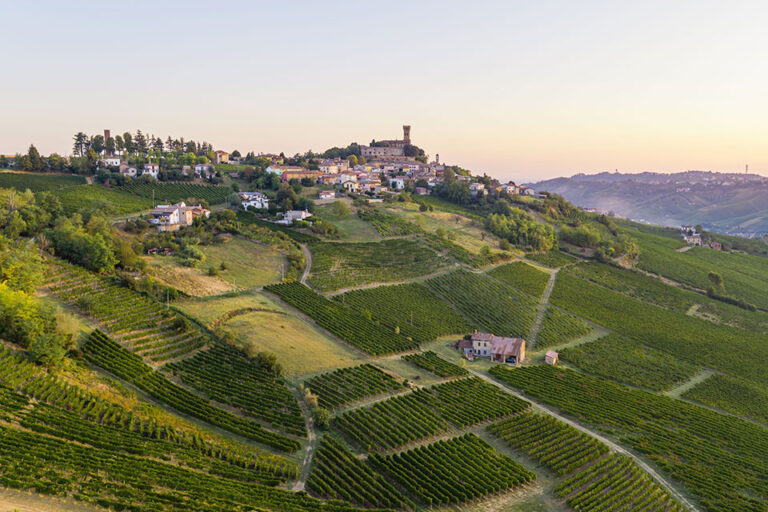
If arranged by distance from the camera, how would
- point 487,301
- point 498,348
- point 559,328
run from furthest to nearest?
point 487,301 < point 559,328 < point 498,348

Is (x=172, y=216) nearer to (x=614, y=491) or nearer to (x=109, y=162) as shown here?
(x=109, y=162)

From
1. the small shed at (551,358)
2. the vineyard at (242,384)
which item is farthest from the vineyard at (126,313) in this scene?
the small shed at (551,358)

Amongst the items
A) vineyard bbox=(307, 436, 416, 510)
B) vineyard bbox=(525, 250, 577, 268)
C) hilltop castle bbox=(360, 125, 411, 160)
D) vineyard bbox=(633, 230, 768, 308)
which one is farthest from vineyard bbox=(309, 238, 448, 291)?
hilltop castle bbox=(360, 125, 411, 160)

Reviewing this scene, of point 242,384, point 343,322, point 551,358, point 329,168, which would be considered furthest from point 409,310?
point 329,168

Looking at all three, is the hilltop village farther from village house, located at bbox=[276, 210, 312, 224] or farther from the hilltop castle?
the hilltop castle

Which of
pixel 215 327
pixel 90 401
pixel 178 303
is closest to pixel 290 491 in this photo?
pixel 90 401

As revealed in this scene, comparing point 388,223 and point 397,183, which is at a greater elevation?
point 397,183

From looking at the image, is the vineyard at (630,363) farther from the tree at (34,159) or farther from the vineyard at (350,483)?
the tree at (34,159)
